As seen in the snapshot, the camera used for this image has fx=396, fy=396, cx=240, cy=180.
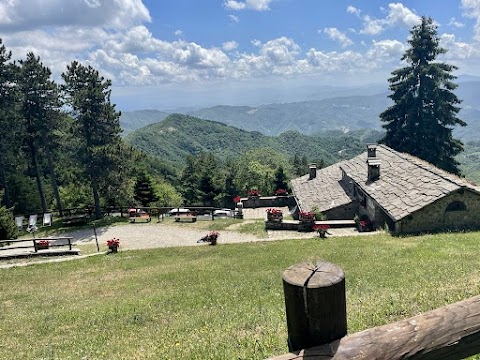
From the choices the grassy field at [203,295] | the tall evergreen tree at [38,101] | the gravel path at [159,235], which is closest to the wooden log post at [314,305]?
the grassy field at [203,295]

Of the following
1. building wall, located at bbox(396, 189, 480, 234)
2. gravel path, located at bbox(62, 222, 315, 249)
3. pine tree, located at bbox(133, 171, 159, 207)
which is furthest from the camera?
pine tree, located at bbox(133, 171, 159, 207)

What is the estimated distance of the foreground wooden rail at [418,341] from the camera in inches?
→ 94.7

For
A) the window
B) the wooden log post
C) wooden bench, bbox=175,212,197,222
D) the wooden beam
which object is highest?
the wooden log post

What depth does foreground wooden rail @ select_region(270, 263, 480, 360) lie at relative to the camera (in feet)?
7.89

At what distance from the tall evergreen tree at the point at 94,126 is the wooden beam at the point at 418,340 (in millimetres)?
36593

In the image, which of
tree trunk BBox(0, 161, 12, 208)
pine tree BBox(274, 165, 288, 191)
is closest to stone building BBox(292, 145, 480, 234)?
pine tree BBox(274, 165, 288, 191)

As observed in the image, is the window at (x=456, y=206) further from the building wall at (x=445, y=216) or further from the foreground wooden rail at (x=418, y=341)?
the foreground wooden rail at (x=418, y=341)

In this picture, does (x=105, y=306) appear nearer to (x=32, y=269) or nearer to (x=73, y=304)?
(x=73, y=304)

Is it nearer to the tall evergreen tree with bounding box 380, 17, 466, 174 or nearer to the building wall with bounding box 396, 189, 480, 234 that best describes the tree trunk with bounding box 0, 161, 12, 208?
the building wall with bounding box 396, 189, 480, 234

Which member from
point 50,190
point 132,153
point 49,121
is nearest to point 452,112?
point 132,153

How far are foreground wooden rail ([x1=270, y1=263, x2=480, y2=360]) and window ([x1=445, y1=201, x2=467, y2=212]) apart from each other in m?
23.1

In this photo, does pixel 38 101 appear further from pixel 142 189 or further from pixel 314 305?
pixel 314 305

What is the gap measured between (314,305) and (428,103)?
47.4m

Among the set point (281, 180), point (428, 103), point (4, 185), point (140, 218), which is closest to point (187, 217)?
point (140, 218)
